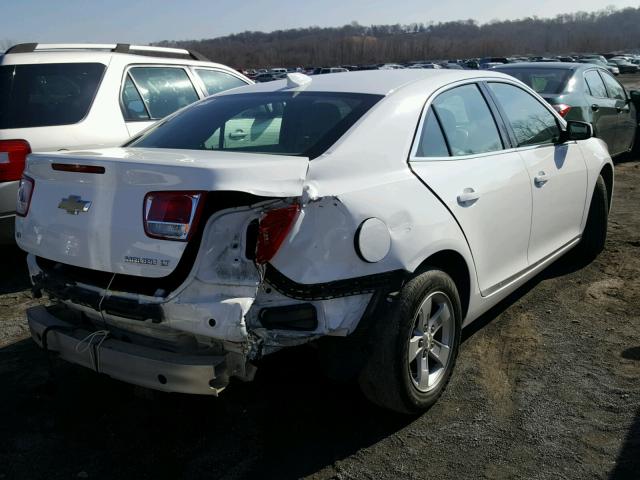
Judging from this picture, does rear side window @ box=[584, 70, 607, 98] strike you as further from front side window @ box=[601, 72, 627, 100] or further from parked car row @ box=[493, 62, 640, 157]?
front side window @ box=[601, 72, 627, 100]

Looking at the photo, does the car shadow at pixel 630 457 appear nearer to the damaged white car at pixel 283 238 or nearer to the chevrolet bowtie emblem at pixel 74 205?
the damaged white car at pixel 283 238

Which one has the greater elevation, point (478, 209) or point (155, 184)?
point (155, 184)

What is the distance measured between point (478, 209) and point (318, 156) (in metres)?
1.01

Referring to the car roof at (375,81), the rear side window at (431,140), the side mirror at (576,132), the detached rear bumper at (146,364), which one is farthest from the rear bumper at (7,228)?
the side mirror at (576,132)

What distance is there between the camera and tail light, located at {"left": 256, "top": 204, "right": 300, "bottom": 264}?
2412 millimetres

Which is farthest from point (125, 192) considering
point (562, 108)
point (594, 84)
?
point (594, 84)

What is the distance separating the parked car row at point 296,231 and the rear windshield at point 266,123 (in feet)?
0.04

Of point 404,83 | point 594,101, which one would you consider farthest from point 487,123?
point 594,101

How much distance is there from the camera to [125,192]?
248 cm

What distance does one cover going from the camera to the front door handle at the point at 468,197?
3132 mm

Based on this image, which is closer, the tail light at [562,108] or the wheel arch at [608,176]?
the wheel arch at [608,176]

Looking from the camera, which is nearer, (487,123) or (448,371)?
(448,371)

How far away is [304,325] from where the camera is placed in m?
2.51

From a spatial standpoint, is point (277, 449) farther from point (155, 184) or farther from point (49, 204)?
point (49, 204)
